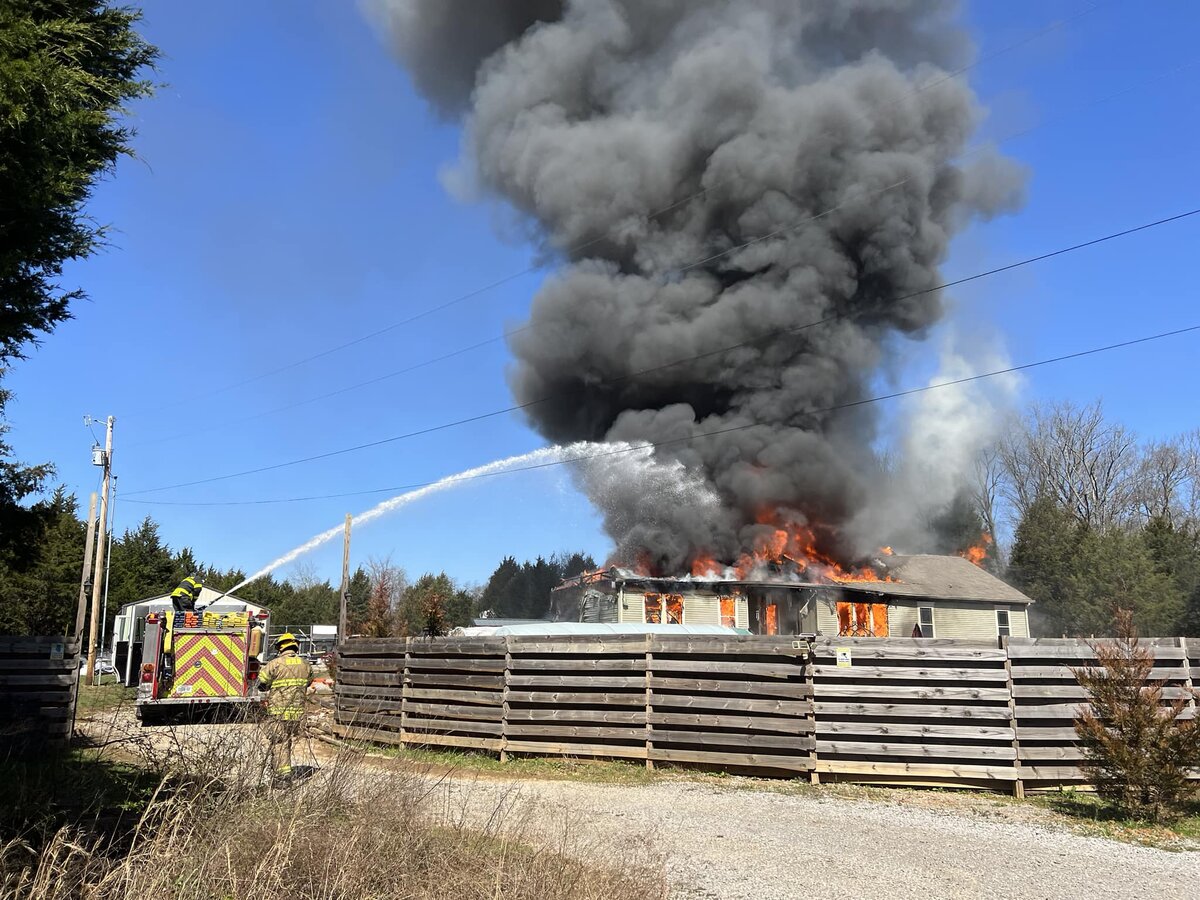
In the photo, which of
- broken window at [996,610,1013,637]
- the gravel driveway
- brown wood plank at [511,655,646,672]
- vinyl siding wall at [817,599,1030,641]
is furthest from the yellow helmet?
broken window at [996,610,1013,637]

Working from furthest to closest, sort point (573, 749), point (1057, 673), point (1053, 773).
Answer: point (573, 749) → point (1057, 673) → point (1053, 773)

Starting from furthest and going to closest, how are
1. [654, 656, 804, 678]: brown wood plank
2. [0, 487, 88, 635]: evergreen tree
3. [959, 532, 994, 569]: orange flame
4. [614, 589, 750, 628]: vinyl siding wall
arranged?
[959, 532, 994, 569]: orange flame
[0, 487, 88, 635]: evergreen tree
[614, 589, 750, 628]: vinyl siding wall
[654, 656, 804, 678]: brown wood plank

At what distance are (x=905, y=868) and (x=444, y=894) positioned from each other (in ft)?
12.1

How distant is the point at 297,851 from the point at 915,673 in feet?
22.1

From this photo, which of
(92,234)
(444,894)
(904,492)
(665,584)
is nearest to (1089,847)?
(444,894)

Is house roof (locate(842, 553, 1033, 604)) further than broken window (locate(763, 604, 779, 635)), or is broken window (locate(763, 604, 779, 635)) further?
house roof (locate(842, 553, 1033, 604))

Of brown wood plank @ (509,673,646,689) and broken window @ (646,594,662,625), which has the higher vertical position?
broken window @ (646,594,662,625)

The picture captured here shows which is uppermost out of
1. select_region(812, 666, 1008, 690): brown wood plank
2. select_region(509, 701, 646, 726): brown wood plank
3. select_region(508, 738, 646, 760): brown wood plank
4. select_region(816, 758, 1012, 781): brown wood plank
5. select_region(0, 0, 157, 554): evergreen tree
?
select_region(0, 0, 157, 554): evergreen tree

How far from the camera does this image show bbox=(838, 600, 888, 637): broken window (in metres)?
27.1

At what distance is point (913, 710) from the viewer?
28.1 ft

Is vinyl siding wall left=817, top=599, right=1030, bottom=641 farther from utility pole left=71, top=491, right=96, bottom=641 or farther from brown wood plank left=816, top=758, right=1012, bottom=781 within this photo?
utility pole left=71, top=491, right=96, bottom=641

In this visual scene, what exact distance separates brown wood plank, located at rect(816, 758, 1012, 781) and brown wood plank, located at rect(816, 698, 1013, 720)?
1.56ft

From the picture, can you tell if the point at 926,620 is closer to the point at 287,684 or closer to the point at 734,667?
the point at 734,667

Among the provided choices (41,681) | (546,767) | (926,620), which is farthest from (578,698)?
(926,620)
